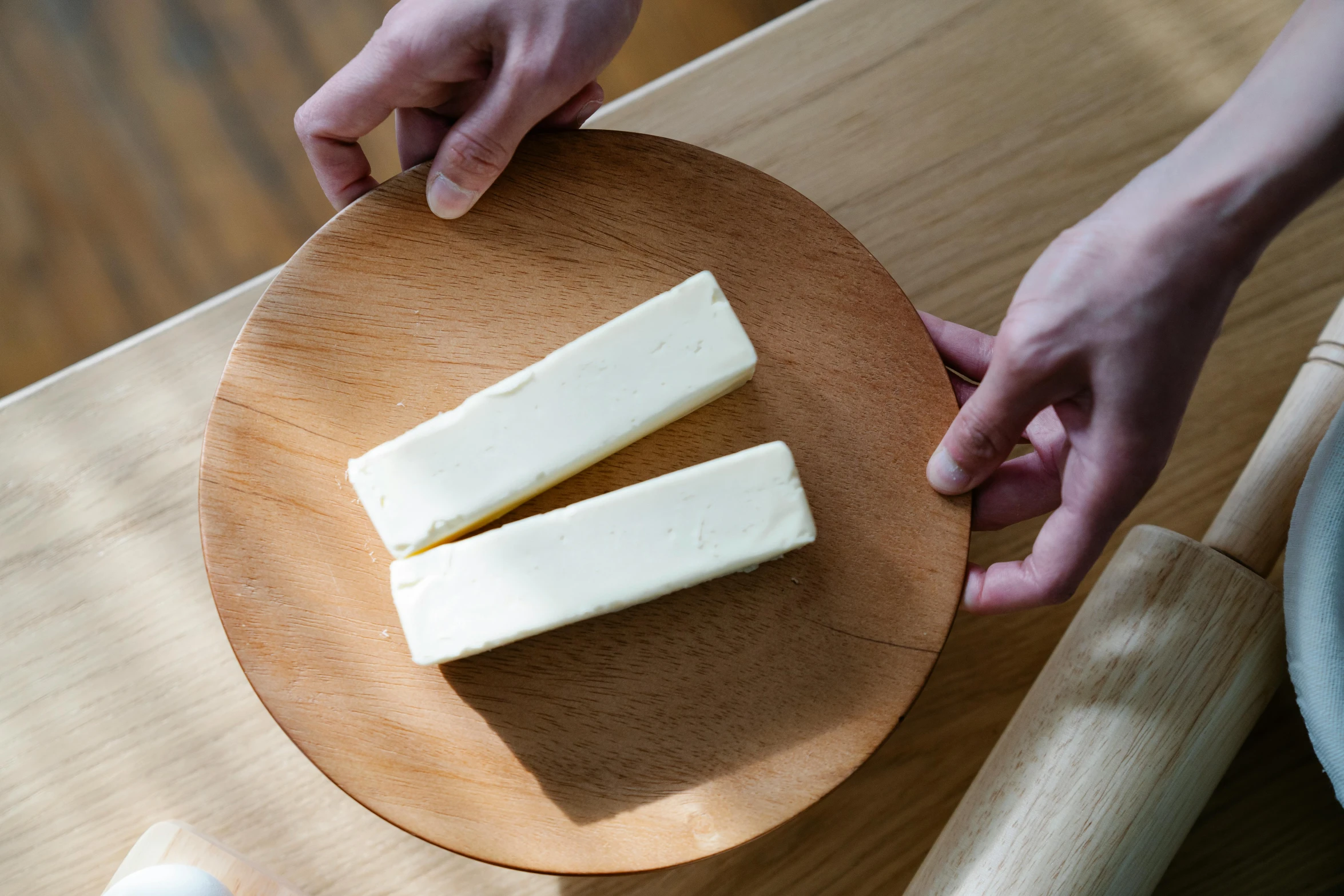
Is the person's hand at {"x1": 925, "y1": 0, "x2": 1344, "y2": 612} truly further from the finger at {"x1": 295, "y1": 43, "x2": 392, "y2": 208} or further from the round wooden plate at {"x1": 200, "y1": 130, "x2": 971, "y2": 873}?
the finger at {"x1": 295, "y1": 43, "x2": 392, "y2": 208}

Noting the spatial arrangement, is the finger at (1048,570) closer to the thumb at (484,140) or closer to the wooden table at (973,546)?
the wooden table at (973,546)

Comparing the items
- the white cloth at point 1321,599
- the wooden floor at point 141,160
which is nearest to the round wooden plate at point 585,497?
the white cloth at point 1321,599

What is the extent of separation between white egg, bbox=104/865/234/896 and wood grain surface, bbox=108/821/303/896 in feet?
0.24

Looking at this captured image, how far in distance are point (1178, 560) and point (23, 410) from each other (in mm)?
1125

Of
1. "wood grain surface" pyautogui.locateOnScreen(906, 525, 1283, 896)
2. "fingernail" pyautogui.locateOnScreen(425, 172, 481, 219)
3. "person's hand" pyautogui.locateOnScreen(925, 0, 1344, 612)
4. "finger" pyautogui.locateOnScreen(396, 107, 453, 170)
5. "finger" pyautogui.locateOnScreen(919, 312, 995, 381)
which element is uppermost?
"finger" pyautogui.locateOnScreen(396, 107, 453, 170)

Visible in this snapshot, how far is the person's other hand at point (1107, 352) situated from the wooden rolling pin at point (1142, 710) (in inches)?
2.8

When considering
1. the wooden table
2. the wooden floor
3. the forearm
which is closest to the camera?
the forearm

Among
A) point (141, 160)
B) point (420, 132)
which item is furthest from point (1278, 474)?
point (141, 160)

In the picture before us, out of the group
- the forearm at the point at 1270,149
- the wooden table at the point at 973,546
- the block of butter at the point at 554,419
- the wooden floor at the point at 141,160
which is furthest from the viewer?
the wooden floor at the point at 141,160

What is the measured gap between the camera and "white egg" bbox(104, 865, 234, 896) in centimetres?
70

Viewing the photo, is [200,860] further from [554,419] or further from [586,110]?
[586,110]

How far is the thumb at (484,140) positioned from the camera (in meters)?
0.75

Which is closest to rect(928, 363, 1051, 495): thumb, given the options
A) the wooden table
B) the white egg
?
the wooden table

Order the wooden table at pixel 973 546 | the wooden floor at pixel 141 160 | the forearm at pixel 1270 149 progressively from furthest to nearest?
the wooden floor at pixel 141 160
the wooden table at pixel 973 546
the forearm at pixel 1270 149
